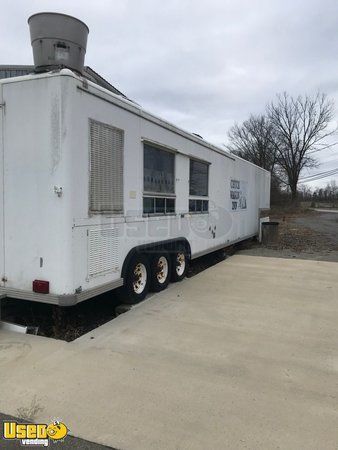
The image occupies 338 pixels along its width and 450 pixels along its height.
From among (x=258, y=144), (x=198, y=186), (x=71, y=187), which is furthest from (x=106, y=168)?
(x=258, y=144)

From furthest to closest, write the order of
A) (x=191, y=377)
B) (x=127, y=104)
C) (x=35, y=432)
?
(x=127, y=104)
(x=191, y=377)
(x=35, y=432)

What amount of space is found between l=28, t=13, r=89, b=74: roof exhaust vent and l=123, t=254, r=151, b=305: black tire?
2784 mm

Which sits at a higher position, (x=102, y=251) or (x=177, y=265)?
(x=102, y=251)

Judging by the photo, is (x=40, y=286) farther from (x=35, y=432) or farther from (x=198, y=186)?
(x=198, y=186)

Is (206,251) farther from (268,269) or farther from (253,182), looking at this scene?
(253,182)

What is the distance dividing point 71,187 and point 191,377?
2.38 metres

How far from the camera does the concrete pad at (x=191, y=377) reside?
2.87 m

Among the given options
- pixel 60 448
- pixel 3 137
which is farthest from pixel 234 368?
pixel 3 137

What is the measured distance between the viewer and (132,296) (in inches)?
234

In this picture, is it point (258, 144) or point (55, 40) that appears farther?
point (258, 144)

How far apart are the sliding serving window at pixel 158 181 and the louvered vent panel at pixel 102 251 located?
3.47 feet

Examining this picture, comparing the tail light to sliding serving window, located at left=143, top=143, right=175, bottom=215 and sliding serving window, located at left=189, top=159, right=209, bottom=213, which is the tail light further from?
sliding serving window, located at left=189, top=159, right=209, bottom=213

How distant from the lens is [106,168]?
5121 millimetres

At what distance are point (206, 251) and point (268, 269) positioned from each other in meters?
1.57
